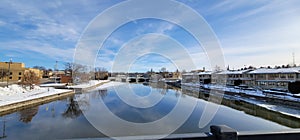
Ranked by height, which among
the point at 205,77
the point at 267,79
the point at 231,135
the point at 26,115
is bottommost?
the point at 26,115

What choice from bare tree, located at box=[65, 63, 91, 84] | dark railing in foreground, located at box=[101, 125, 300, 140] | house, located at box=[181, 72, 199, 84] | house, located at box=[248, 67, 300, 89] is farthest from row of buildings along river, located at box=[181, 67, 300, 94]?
bare tree, located at box=[65, 63, 91, 84]

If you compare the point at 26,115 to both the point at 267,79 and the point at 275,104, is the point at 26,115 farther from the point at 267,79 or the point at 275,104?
the point at 267,79

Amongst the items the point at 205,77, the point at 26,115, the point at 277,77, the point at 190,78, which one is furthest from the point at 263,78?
the point at 26,115

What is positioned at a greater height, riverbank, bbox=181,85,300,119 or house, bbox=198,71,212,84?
house, bbox=198,71,212,84

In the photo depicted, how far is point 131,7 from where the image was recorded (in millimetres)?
3699

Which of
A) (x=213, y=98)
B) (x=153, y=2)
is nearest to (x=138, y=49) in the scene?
(x=153, y=2)

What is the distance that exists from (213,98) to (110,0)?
1378cm

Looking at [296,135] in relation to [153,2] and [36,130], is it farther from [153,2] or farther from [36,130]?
[36,130]

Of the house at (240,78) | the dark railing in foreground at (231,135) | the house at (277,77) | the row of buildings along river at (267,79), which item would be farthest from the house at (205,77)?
the dark railing in foreground at (231,135)

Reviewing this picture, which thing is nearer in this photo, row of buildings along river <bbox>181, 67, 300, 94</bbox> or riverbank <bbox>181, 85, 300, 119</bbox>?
riverbank <bbox>181, 85, 300, 119</bbox>

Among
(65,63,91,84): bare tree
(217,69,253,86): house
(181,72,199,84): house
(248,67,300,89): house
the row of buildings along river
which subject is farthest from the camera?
(181,72,199,84): house

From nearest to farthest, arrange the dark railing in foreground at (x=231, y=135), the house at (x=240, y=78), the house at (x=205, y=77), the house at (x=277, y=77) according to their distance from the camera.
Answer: the dark railing in foreground at (x=231, y=135)
the house at (x=277, y=77)
the house at (x=240, y=78)
the house at (x=205, y=77)

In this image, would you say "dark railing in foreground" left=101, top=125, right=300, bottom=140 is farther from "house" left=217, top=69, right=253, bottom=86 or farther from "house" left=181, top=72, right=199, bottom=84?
"house" left=181, top=72, right=199, bottom=84

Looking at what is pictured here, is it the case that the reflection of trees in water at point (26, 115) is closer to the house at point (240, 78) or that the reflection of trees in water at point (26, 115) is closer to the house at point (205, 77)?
the house at point (240, 78)
